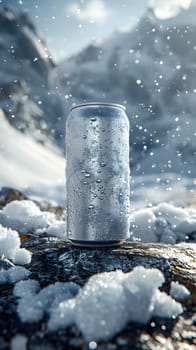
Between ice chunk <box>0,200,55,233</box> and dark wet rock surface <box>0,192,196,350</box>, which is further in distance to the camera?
ice chunk <box>0,200,55,233</box>

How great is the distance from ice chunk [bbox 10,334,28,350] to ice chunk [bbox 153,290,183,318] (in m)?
0.50

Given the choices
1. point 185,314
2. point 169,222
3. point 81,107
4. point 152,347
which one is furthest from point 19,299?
point 169,222

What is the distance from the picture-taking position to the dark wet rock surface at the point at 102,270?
1.21 metres

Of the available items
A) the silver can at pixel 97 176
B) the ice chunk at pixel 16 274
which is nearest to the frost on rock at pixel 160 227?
the silver can at pixel 97 176

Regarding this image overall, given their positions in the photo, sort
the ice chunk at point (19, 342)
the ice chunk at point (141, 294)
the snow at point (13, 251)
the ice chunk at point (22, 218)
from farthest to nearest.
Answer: the ice chunk at point (22, 218), the snow at point (13, 251), the ice chunk at point (141, 294), the ice chunk at point (19, 342)

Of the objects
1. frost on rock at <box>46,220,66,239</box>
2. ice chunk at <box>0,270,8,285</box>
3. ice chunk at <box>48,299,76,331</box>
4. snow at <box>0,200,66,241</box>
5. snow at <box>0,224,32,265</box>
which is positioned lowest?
ice chunk at <box>48,299,76,331</box>

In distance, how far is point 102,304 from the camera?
4.17 ft

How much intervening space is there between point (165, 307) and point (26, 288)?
592 millimetres

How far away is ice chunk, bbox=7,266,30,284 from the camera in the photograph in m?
1.67

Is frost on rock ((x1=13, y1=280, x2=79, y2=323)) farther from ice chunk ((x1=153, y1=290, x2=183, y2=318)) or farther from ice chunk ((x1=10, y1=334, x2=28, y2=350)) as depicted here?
ice chunk ((x1=153, y1=290, x2=183, y2=318))

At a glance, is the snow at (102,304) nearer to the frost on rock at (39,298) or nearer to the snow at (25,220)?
the frost on rock at (39,298)

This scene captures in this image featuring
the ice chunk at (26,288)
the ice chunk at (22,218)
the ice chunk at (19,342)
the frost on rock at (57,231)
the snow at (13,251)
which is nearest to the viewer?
the ice chunk at (19,342)

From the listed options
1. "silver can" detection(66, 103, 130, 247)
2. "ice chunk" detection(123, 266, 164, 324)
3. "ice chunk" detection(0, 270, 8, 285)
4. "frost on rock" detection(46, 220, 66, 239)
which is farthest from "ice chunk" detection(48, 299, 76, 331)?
"frost on rock" detection(46, 220, 66, 239)

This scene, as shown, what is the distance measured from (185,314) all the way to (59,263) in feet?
2.26
